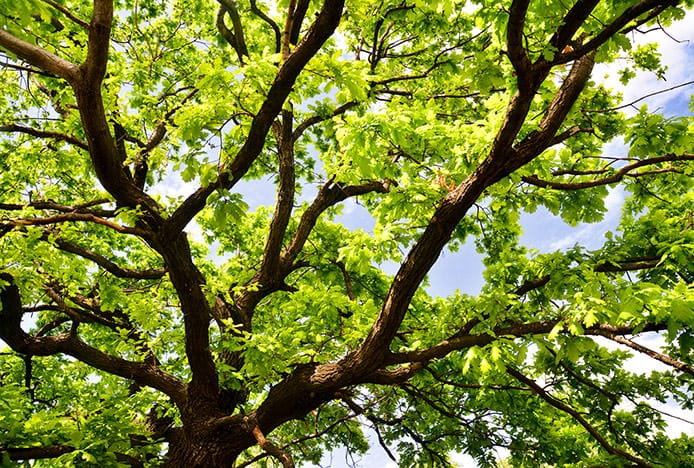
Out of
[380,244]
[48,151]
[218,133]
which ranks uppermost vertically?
[48,151]

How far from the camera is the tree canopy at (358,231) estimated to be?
3736mm

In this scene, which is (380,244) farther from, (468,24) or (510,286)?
(468,24)

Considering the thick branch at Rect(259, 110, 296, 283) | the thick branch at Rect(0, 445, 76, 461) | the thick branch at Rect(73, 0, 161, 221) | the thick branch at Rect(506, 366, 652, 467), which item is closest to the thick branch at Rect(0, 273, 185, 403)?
the thick branch at Rect(0, 445, 76, 461)

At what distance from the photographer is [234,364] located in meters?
6.55

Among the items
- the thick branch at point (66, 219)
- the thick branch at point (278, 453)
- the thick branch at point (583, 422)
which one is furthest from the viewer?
the thick branch at point (583, 422)

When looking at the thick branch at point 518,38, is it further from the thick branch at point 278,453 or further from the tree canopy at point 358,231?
the thick branch at point 278,453

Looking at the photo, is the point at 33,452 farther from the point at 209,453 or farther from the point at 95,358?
the point at 209,453

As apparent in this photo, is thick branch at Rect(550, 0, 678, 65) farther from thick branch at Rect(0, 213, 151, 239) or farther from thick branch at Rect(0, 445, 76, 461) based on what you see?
thick branch at Rect(0, 445, 76, 461)

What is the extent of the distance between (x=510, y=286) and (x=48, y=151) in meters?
7.90

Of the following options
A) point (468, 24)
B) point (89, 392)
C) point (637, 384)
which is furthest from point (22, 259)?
point (637, 384)

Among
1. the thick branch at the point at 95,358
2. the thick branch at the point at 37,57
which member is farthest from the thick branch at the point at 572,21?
the thick branch at the point at 95,358

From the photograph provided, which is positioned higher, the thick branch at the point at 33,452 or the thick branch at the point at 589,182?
the thick branch at the point at 589,182

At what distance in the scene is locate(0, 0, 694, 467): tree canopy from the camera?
147 inches

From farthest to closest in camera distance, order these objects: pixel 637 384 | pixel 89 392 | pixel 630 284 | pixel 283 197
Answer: pixel 89 392
pixel 283 197
pixel 637 384
pixel 630 284
